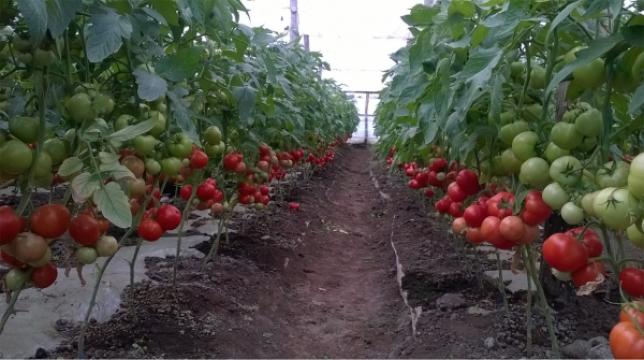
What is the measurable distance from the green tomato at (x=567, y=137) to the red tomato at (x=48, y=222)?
1.08 metres

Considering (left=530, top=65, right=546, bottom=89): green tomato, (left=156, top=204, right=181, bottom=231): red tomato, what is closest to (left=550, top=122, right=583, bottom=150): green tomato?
(left=530, top=65, right=546, bottom=89): green tomato

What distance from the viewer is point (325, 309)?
3875 millimetres

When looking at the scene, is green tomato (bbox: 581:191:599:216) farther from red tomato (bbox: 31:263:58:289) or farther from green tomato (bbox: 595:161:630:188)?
red tomato (bbox: 31:263:58:289)

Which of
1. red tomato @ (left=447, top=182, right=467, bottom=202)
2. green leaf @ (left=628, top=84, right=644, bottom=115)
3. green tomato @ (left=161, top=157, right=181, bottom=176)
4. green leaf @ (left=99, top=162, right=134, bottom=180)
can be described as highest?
green leaf @ (left=628, top=84, right=644, bottom=115)

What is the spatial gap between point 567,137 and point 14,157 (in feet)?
3.73

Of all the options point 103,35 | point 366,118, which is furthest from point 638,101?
point 366,118

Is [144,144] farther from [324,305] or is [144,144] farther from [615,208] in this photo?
[324,305]

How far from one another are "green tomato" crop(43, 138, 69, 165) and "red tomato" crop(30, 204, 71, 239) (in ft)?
0.42

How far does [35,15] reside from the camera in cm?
97

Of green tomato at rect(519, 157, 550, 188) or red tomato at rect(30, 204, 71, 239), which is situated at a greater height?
green tomato at rect(519, 157, 550, 188)

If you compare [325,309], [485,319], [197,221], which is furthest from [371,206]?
[485,319]

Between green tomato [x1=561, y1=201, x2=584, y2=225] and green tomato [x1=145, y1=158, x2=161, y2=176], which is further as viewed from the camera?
green tomato [x1=145, y1=158, x2=161, y2=176]

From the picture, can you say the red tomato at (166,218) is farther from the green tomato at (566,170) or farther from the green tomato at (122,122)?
the green tomato at (566,170)

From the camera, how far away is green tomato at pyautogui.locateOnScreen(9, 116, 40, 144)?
44.9 inches
